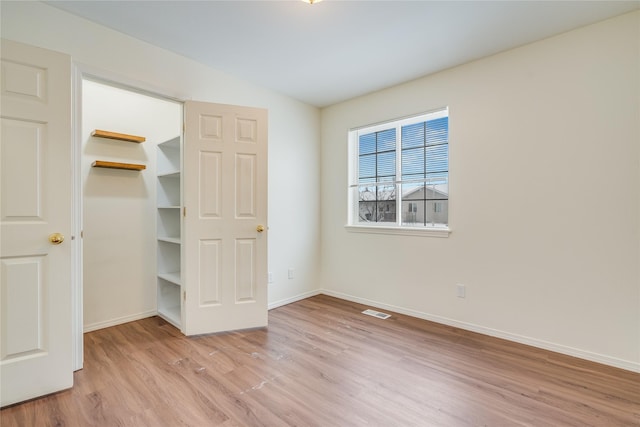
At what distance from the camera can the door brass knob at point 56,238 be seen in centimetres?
181

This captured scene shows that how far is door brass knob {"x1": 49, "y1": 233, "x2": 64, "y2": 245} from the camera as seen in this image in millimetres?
1808

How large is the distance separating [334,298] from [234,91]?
2704mm

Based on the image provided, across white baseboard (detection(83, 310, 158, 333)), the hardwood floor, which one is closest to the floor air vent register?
the hardwood floor

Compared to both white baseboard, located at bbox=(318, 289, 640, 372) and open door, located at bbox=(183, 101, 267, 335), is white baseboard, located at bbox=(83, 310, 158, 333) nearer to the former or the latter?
open door, located at bbox=(183, 101, 267, 335)

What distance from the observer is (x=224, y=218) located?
2779 millimetres

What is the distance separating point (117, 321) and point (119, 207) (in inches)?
44.0

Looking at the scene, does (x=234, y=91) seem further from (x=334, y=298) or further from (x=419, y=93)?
(x=334, y=298)

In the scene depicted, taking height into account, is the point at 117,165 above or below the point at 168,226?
above

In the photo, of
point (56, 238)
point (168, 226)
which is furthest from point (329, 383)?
point (168, 226)

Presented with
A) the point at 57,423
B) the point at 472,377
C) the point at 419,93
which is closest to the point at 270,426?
the point at 57,423

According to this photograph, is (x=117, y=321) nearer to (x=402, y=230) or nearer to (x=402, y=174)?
(x=402, y=230)

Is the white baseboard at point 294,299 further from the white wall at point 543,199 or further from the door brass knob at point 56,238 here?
the door brass knob at point 56,238

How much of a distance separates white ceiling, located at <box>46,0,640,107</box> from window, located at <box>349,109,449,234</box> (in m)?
0.62

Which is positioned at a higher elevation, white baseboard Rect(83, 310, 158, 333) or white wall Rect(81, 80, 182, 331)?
white wall Rect(81, 80, 182, 331)
